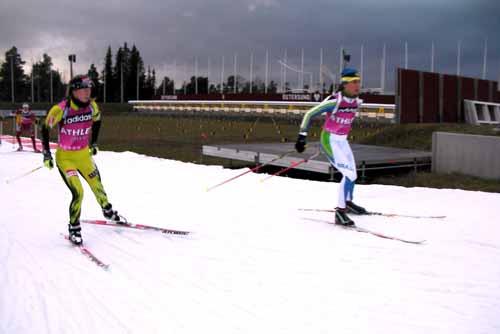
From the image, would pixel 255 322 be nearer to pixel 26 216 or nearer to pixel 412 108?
pixel 26 216

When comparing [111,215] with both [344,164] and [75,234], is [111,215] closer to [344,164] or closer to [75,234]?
[75,234]

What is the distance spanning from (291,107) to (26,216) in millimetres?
43019

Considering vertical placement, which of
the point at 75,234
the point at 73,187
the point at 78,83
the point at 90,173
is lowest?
the point at 75,234

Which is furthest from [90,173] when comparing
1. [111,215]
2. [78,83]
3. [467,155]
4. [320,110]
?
[467,155]

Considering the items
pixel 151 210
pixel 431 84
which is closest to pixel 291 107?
pixel 431 84

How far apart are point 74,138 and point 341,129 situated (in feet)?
12.5

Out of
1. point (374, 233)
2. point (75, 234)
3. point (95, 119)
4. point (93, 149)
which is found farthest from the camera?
point (93, 149)

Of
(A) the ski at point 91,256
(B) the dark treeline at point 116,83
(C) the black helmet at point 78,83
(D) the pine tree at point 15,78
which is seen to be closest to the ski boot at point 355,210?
(A) the ski at point 91,256

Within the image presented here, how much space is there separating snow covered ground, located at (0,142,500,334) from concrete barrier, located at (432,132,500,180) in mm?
2535

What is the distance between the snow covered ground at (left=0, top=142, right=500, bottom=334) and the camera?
3969mm

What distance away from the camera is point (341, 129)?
7.54 m

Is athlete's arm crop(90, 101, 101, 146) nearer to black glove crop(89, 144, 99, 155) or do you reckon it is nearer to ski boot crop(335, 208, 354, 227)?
black glove crop(89, 144, 99, 155)

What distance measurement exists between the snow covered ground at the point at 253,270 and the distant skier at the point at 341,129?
0.55m

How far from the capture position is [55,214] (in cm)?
816
